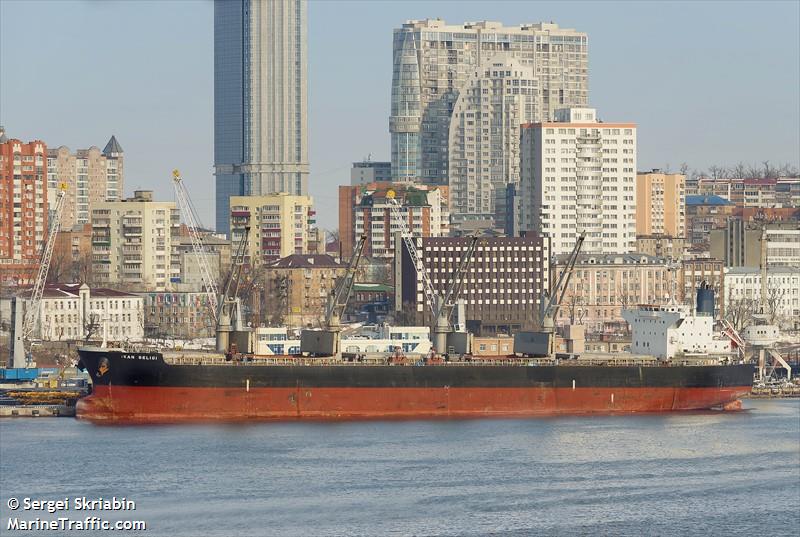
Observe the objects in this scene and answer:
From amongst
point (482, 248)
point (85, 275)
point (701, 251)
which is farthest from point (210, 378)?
point (701, 251)

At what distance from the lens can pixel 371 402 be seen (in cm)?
7544

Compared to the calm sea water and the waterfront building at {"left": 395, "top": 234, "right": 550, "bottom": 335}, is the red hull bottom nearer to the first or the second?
the calm sea water

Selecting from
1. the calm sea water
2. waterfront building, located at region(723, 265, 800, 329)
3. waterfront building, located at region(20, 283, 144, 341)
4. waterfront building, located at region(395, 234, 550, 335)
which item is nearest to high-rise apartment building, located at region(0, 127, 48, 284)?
waterfront building, located at region(20, 283, 144, 341)

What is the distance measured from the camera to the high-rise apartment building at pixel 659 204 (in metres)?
178

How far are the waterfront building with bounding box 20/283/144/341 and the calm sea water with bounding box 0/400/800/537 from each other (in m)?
41.5

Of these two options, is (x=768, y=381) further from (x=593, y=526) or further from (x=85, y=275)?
(x=85, y=275)

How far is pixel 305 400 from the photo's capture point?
74750mm

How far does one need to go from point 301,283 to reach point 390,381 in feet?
217

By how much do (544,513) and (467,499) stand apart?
2.42 meters

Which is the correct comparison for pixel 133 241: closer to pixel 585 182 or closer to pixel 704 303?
pixel 585 182

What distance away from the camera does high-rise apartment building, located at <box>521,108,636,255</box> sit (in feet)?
513

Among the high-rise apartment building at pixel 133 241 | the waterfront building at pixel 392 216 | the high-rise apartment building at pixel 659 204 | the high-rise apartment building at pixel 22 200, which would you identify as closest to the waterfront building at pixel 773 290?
the waterfront building at pixel 392 216

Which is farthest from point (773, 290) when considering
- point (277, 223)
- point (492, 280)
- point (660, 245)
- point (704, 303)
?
point (704, 303)

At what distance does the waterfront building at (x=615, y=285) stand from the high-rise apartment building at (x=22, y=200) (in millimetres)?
36817
